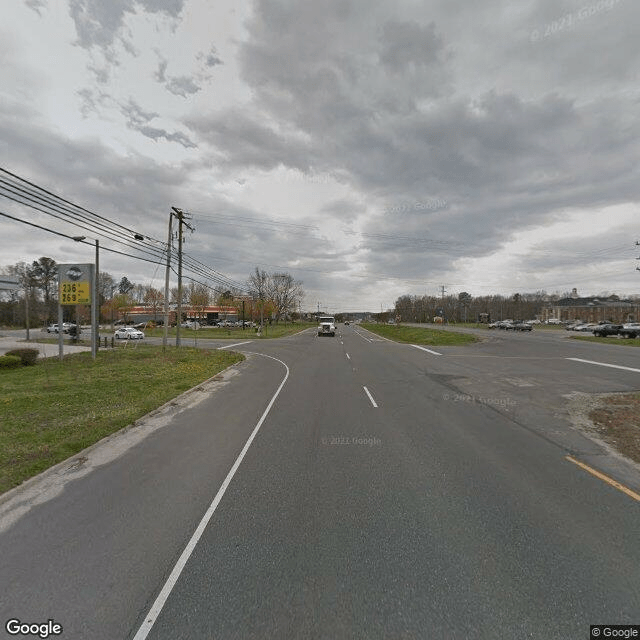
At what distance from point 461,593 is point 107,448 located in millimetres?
6278

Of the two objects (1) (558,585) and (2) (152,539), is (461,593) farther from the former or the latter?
(2) (152,539)

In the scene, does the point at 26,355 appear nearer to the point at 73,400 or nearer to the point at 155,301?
the point at 73,400

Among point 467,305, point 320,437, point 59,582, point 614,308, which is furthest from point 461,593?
point 614,308

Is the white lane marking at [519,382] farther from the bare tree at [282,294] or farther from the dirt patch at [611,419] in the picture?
the bare tree at [282,294]

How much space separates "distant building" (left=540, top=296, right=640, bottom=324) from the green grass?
135672 millimetres

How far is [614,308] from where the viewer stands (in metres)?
115

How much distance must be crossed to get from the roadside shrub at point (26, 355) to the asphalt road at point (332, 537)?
1480 cm

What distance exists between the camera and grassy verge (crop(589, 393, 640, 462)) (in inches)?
236

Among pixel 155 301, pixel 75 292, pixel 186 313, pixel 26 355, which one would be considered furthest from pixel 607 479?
pixel 186 313

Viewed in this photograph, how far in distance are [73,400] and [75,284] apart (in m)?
12.6

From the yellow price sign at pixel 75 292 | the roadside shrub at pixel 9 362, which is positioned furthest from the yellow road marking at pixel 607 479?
the yellow price sign at pixel 75 292

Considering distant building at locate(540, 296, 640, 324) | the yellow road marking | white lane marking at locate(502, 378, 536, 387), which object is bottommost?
white lane marking at locate(502, 378, 536, 387)

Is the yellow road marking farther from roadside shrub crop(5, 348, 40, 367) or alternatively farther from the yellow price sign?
the yellow price sign

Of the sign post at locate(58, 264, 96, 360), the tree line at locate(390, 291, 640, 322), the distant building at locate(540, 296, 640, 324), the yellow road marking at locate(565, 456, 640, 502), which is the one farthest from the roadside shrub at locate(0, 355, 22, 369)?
the distant building at locate(540, 296, 640, 324)
